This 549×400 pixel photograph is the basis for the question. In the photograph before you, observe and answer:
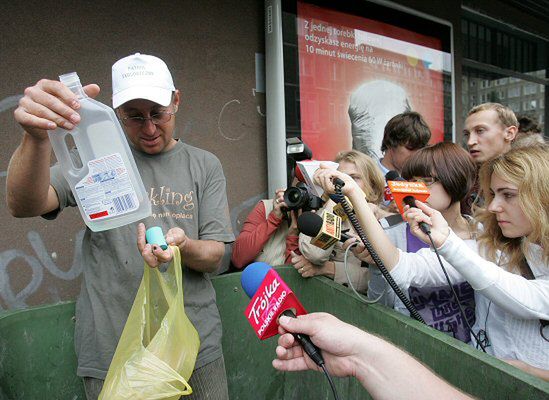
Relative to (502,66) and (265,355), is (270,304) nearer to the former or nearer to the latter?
(265,355)

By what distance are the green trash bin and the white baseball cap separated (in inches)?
37.1

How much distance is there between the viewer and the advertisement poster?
3.37 metres

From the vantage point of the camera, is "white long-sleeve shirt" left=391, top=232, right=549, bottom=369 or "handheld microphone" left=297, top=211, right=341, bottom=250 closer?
"white long-sleeve shirt" left=391, top=232, right=549, bottom=369

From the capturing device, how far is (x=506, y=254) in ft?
5.19

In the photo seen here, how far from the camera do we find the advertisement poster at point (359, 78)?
3365 mm

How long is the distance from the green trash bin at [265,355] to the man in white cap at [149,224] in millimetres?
314

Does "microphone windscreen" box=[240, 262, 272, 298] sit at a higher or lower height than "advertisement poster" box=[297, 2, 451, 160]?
lower

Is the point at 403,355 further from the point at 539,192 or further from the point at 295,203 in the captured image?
the point at 295,203

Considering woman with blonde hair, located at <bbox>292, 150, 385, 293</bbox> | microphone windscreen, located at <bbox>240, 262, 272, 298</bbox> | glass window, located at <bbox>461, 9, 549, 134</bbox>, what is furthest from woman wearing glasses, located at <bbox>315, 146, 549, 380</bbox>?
glass window, located at <bbox>461, 9, 549, 134</bbox>

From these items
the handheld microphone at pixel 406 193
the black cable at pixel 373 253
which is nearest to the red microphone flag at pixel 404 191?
the handheld microphone at pixel 406 193

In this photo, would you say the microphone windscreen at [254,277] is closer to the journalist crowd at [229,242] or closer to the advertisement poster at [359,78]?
the journalist crowd at [229,242]

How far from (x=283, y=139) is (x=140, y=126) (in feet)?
5.47

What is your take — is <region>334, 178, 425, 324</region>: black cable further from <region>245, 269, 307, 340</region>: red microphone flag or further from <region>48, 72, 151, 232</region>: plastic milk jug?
<region>48, 72, 151, 232</region>: plastic milk jug

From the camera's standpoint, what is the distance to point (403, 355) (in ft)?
3.30
